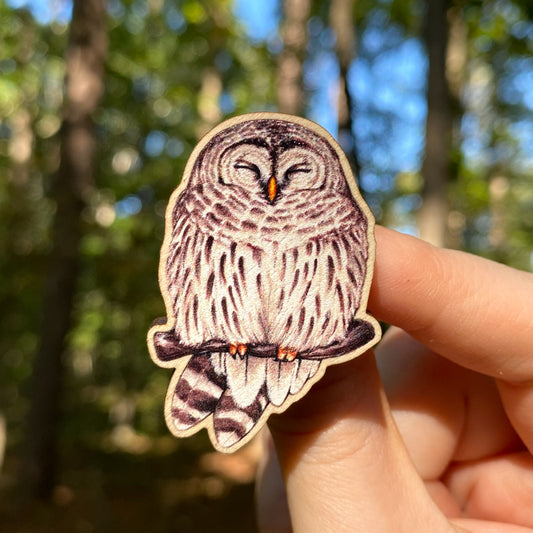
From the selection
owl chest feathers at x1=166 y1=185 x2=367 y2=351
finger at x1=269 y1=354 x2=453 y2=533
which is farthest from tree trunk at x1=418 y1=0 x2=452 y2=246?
owl chest feathers at x1=166 y1=185 x2=367 y2=351

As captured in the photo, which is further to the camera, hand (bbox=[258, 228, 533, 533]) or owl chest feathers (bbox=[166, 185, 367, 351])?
hand (bbox=[258, 228, 533, 533])

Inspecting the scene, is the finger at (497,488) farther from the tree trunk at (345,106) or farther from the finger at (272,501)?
the tree trunk at (345,106)

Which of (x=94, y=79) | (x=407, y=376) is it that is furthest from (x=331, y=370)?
(x=94, y=79)

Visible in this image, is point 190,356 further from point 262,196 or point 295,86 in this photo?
point 295,86

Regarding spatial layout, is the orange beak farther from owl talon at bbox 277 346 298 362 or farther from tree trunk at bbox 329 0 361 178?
tree trunk at bbox 329 0 361 178

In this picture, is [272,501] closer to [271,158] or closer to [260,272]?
[260,272]

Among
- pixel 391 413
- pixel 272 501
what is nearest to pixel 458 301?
pixel 391 413
